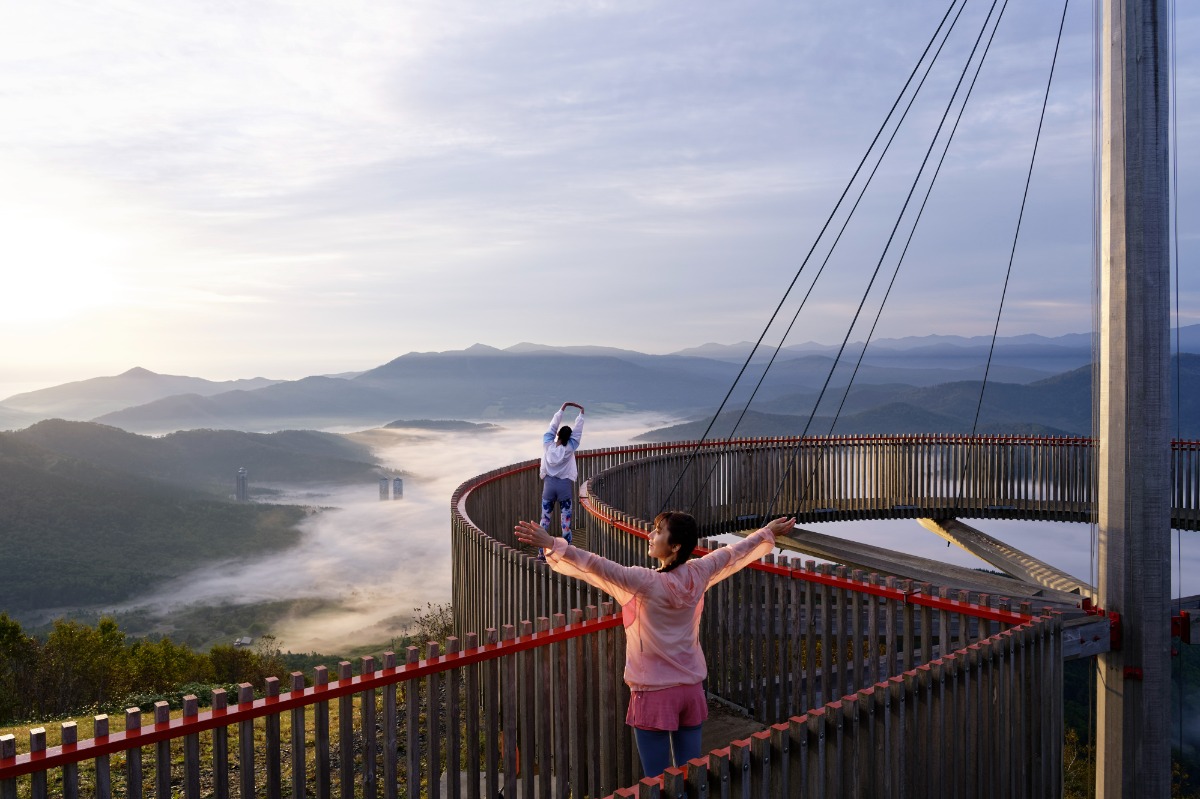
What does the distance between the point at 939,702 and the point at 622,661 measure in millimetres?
1847

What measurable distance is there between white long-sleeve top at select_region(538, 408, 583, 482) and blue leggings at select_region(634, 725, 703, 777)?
7.21 meters

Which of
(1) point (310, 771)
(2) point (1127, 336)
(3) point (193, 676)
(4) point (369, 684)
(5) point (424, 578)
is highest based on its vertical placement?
(2) point (1127, 336)

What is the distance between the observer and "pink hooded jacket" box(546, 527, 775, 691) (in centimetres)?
445

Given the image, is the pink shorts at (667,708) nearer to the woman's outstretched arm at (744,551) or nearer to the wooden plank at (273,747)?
the woman's outstretched arm at (744,551)

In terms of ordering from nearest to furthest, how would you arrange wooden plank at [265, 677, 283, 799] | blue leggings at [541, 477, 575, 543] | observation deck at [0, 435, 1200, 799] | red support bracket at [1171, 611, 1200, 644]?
observation deck at [0, 435, 1200, 799] → wooden plank at [265, 677, 283, 799] → red support bracket at [1171, 611, 1200, 644] → blue leggings at [541, 477, 575, 543]

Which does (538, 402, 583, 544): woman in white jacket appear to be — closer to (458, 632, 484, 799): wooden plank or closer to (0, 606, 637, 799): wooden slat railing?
(0, 606, 637, 799): wooden slat railing

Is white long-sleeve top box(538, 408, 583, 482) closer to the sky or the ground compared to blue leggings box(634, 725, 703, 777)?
closer to the sky

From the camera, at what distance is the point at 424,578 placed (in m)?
117

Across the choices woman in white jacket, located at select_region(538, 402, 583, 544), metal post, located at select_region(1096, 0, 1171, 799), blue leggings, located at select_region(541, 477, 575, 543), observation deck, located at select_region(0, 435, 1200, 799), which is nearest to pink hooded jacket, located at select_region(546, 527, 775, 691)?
observation deck, located at select_region(0, 435, 1200, 799)

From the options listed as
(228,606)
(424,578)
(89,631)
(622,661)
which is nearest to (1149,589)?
(622,661)

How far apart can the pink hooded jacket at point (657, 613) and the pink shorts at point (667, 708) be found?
41 mm

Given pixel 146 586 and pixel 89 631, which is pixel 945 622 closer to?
pixel 89 631

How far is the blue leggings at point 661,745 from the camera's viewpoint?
4672 mm

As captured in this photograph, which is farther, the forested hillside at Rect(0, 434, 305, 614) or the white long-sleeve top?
the forested hillside at Rect(0, 434, 305, 614)
